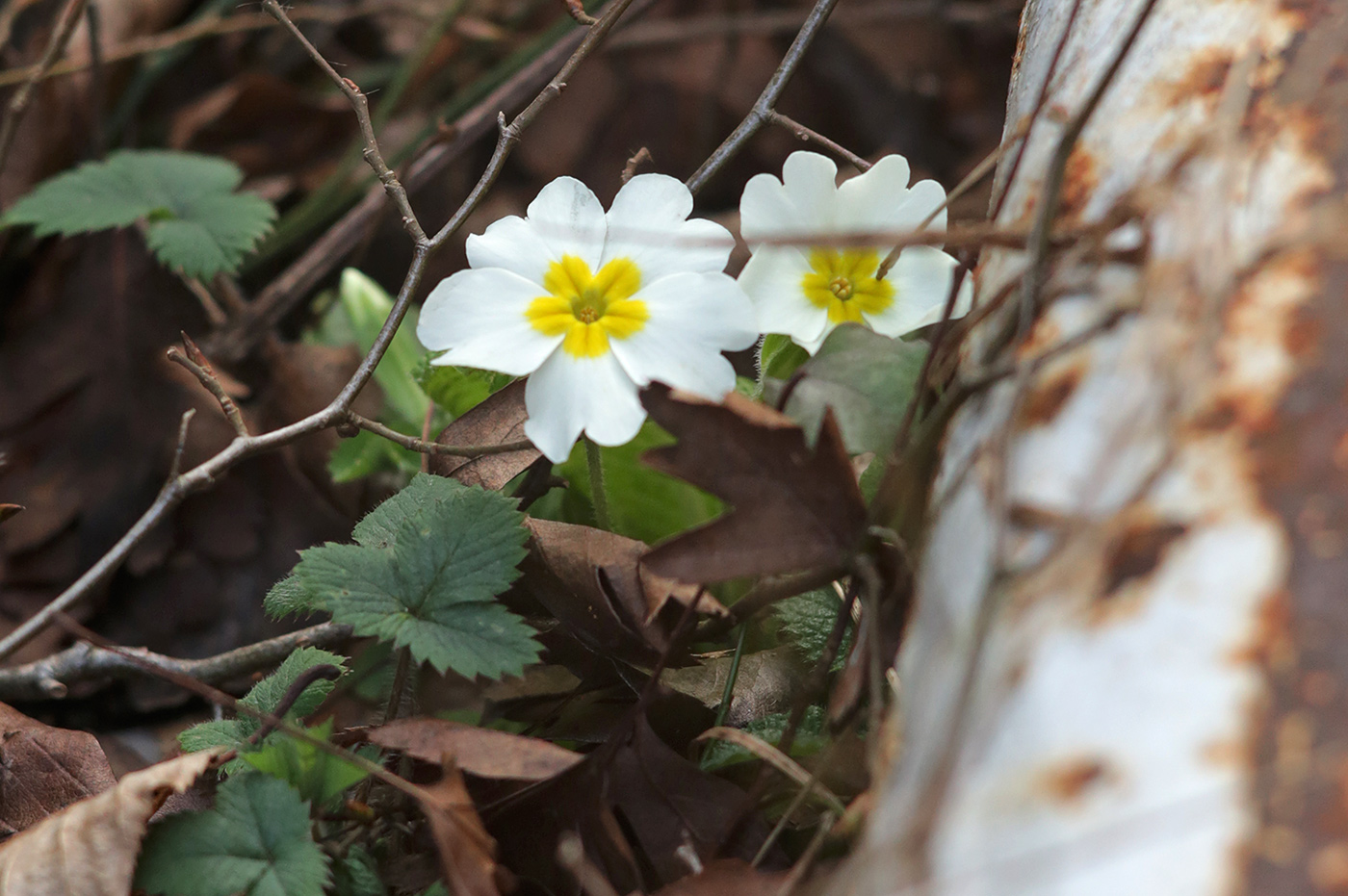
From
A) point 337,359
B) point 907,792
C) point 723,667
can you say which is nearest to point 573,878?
→ point 723,667

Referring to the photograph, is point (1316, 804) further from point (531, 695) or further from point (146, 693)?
point (146, 693)

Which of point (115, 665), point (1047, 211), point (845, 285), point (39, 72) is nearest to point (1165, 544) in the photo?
point (1047, 211)

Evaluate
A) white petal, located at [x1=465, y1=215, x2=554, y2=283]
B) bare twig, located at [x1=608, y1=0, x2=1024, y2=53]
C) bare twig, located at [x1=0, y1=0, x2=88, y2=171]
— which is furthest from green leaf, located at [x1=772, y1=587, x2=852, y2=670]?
bare twig, located at [x1=608, y1=0, x2=1024, y2=53]

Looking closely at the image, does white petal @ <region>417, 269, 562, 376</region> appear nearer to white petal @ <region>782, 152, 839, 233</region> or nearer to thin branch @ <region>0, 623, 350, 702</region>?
white petal @ <region>782, 152, 839, 233</region>

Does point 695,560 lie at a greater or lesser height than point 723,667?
greater

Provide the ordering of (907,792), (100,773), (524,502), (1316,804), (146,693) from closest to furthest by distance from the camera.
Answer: (1316,804)
(907,792)
(100,773)
(524,502)
(146,693)

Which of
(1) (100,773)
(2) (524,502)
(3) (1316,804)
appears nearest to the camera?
(3) (1316,804)

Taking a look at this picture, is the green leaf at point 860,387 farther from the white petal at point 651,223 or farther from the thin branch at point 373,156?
the thin branch at point 373,156

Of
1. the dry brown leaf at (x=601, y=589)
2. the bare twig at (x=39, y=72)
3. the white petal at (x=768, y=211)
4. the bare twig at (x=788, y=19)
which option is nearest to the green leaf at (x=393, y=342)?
the bare twig at (x=39, y=72)
